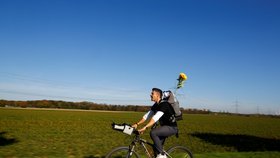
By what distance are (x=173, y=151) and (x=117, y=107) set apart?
14525 centimetres

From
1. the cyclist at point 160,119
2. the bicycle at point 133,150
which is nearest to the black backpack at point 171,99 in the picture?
the cyclist at point 160,119

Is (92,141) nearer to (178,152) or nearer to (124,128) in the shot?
(178,152)

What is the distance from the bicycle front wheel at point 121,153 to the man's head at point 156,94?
1.31 m

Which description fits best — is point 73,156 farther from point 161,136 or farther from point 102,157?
point 161,136

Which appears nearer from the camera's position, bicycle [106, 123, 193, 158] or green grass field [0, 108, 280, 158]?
bicycle [106, 123, 193, 158]

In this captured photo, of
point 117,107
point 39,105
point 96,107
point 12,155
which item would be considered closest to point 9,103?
point 39,105

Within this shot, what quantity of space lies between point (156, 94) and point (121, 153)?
62.2 inches

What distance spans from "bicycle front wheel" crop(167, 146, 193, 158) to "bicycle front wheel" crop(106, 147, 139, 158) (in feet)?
3.24

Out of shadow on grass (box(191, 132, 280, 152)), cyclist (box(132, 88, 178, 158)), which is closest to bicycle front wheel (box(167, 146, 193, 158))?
cyclist (box(132, 88, 178, 158))

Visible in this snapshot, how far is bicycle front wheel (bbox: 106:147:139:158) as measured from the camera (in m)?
6.63

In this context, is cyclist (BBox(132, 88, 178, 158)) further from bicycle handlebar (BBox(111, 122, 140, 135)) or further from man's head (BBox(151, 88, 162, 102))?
bicycle handlebar (BBox(111, 122, 140, 135))

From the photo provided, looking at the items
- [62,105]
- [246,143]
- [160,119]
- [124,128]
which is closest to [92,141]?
[246,143]

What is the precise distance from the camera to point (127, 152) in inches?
273

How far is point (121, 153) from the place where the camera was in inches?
268
